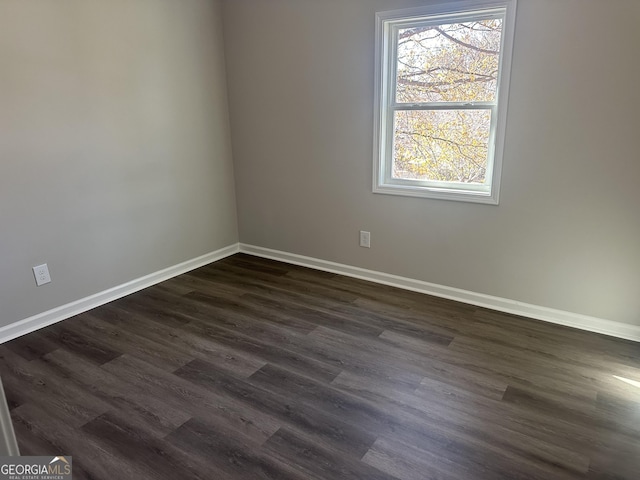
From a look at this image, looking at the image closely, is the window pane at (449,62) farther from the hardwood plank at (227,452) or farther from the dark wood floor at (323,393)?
the hardwood plank at (227,452)

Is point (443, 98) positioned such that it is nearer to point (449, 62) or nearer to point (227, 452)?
point (449, 62)

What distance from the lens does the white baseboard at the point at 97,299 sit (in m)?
2.63

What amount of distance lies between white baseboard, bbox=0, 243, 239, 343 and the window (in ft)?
5.75

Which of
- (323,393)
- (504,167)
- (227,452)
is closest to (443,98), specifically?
(504,167)

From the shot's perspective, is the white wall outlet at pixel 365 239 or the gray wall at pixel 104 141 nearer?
the gray wall at pixel 104 141

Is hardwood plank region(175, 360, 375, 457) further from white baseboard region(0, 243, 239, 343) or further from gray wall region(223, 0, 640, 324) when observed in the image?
gray wall region(223, 0, 640, 324)

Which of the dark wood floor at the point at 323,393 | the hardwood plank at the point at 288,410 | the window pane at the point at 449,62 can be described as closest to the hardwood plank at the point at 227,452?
the dark wood floor at the point at 323,393

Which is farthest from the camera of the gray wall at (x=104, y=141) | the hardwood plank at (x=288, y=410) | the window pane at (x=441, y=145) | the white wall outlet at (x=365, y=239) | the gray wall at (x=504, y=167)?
the white wall outlet at (x=365, y=239)

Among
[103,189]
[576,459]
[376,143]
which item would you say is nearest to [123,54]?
[103,189]

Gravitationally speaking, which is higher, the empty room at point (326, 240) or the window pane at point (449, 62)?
the window pane at point (449, 62)

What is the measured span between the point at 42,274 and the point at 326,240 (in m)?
2.05

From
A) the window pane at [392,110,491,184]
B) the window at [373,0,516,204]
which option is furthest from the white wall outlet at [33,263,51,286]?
the window pane at [392,110,491,184]

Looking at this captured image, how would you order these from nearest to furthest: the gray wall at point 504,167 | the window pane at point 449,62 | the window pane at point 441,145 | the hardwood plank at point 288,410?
1. the hardwood plank at point 288,410
2. the gray wall at point 504,167
3. the window pane at point 449,62
4. the window pane at point 441,145

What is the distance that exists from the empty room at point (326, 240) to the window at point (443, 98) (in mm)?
14
